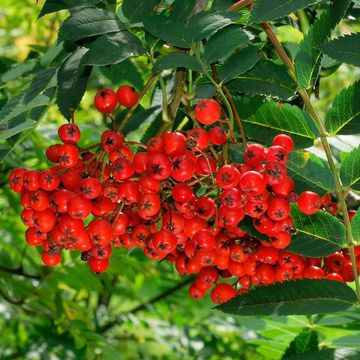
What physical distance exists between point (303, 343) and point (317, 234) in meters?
0.57

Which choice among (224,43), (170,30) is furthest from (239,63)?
(170,30)

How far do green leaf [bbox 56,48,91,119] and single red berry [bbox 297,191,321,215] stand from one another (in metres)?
0.58

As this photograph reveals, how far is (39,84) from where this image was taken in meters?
1.65

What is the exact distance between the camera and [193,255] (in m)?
1.55

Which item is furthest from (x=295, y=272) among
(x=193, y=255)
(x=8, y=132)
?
(x=8, y=132)

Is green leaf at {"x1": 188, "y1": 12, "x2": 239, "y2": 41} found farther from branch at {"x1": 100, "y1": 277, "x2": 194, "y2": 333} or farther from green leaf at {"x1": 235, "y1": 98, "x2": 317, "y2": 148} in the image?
branch at {"x1": 100, "y1": 277, "x2": 194, "y2": 333}

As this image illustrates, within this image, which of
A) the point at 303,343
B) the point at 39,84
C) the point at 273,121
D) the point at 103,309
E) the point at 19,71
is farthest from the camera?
the point at 103,309

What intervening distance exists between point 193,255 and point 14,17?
2.94 m

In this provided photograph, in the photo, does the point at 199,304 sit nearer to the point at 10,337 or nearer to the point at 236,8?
the point at 10,337

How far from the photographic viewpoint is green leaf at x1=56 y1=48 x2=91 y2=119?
1.55 metres

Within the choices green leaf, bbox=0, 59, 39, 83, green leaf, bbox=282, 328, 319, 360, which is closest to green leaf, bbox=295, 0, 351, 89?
green leaf, bbox=282, 328, 319, 360

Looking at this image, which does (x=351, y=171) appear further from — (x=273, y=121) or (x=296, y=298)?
(x=296, y=298)

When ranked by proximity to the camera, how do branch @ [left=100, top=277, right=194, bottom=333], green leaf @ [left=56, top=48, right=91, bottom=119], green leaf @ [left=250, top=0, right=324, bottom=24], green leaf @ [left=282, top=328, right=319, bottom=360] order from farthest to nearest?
1. branch @ [left=100, top=277, right=194, bottom=333]
2. green leaf @ [left=282, top=328, right=319, bottom=360]
3. green leaf @ [left=56, top=48, right=91, bottom=119]
4. green leaf @ [left=250, top=0, right=324, bottom=24]

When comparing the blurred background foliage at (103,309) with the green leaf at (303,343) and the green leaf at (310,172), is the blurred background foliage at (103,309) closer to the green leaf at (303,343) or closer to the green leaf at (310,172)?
the green leaf at (303,343)
